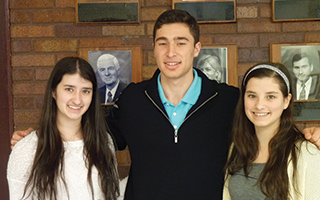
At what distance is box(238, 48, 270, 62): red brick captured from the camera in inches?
118

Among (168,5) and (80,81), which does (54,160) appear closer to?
(80,81)

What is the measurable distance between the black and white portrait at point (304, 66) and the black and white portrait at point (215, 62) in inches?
19.8

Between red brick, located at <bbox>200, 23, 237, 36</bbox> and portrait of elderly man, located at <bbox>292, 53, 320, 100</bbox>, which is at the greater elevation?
red brick, located at <bbox>200, 23, 237, 36</bbox>

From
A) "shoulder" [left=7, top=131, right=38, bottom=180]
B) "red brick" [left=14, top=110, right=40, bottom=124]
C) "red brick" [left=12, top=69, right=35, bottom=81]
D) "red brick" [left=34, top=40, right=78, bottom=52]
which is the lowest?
"shoulder" [left=7, top=131, right=38, bottom=180]

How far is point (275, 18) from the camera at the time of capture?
2.94m

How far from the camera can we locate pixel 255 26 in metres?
2.99

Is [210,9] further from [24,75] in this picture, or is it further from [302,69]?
[24,75]

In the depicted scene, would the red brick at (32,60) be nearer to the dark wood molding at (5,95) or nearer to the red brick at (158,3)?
the dark wood molding at (5,95)

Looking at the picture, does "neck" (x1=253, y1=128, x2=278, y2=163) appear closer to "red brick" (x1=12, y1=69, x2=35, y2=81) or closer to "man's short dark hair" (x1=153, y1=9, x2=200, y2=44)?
"man's short dark hair" (x1=153, y1=9, x2=200, y2=44)

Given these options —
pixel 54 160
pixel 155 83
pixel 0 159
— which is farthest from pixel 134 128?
pixel 0 159

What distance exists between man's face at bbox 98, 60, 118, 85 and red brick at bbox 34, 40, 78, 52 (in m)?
0.29

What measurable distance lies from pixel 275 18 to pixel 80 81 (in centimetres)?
177

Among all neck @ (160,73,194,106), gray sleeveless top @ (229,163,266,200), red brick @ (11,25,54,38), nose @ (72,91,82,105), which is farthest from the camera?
red brick @ (11,25,54,38)

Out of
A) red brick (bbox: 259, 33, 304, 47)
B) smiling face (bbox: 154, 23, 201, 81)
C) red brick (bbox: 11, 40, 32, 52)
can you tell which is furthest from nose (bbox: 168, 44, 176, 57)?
red brick (bbox: 11, 40, 32, 52)
